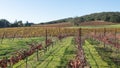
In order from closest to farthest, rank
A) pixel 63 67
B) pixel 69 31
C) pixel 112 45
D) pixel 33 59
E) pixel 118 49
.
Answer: pixel 63 67 < pixel 33 59 < pixel 118 49 < pixel 112 45 < pixel 69 31

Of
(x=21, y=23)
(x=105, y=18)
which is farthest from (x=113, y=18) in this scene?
(x=21, y=23)

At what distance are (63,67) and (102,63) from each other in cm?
313

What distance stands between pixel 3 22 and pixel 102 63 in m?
83.3

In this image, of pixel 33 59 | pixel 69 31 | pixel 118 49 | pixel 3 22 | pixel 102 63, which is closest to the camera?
pixel 102 63

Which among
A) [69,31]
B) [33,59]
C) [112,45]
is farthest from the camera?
[69,31]

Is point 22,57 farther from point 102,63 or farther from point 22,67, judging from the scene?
point 102,63

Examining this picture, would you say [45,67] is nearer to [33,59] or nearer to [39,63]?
[39,63]

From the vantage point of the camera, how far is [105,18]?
106m

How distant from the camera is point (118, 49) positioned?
30.3 m

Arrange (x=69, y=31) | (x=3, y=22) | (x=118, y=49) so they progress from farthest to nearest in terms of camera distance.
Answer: (x=3, y=22) < (x=69, y=31) < (x=118, y=49)

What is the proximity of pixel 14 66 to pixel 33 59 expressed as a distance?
3422 mm

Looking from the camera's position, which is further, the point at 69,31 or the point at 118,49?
the point at 69,31

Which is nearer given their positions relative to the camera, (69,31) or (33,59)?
(33,59)

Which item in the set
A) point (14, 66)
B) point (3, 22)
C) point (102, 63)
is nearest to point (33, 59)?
point (14, 66)
